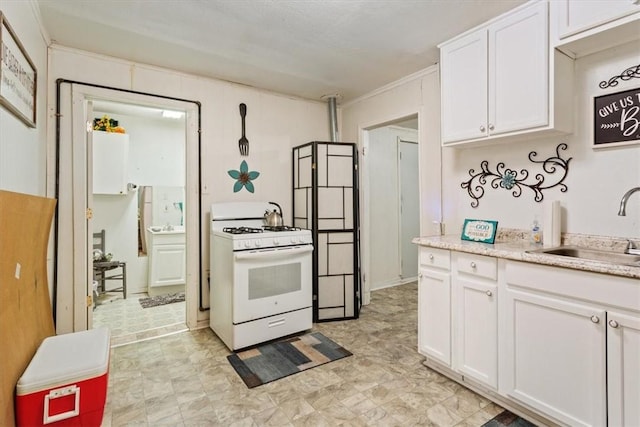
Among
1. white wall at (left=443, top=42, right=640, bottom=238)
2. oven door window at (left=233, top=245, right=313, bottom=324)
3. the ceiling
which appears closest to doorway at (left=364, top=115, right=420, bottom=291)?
the ceiling

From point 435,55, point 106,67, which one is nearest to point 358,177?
point 435,55

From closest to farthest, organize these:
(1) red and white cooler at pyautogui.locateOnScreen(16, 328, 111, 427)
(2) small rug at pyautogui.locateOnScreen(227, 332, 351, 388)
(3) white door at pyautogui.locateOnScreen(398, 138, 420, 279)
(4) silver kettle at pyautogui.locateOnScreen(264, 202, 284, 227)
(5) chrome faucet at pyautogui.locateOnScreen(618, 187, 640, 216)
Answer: (1) red and white cooler at pyautogui.locateOnScreen(16, 328, 111, 427)
(5) chrome faucet at pyautogui.locateOnScreen(618, 187, 640, 216)
(2) small rug at pyautogui.locateOnScreen(227, 332, 351, 388)
(4) silver kettle at pyautogui.locateOnScreen(264, 202, 284, 227)
(3) white door at pyautogui.locateOnScreen(398, 138, 420, 279)

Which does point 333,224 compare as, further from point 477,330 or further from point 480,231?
point 477,330

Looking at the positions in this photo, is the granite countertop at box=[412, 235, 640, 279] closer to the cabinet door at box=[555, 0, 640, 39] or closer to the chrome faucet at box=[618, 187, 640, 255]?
the chrome faucet at box=[618, 187, 640, 255]

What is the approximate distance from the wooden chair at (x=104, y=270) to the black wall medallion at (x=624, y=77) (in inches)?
194

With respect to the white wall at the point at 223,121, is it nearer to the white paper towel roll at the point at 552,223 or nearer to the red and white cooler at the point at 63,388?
the red and white cooler at the point at 63,388

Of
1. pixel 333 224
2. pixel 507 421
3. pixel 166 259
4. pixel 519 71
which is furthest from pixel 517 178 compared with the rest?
pixel 166 259

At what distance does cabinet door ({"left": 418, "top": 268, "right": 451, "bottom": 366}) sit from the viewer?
2.12 meters

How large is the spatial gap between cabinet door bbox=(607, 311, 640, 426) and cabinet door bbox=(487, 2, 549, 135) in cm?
111

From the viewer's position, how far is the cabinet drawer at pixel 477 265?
1.86 metres

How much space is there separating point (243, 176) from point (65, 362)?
2.32 meters

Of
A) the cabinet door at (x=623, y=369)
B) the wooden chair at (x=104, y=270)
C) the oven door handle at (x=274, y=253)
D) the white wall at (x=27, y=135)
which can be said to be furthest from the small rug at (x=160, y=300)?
the cabinet door at (x=623, y=369)

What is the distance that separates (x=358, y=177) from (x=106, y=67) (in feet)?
8.54

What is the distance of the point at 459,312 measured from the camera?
2049 millimetres
